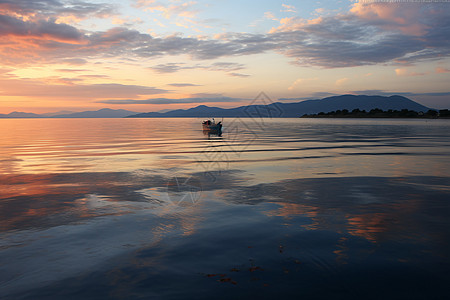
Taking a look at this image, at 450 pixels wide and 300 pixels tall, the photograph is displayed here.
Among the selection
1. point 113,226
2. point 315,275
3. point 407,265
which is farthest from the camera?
point 113,226

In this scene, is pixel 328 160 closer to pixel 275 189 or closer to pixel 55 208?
pixel 275 189

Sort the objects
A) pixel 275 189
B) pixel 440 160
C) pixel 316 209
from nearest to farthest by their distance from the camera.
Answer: pixel 316 209
pixel 275 189
pixel 440 160

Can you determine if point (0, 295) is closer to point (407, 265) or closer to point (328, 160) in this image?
point (407, 265)

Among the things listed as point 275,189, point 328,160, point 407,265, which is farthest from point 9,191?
point 328,160

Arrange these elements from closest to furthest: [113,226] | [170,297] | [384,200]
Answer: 1. [170,297]
2. [113,226]
3. [384,200]

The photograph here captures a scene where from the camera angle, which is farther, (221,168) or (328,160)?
(328,160)

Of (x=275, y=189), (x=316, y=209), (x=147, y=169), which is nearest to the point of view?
(x=316, y=209)

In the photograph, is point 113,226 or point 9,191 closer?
point 113,226

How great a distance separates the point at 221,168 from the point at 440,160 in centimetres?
1872

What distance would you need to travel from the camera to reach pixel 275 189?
54.7 ft

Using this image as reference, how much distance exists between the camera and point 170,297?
6.59 meters

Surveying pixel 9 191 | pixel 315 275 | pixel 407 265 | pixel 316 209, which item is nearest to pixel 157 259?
pixel 315 275

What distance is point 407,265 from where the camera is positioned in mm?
7938

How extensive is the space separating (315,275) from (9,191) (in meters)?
16.3
